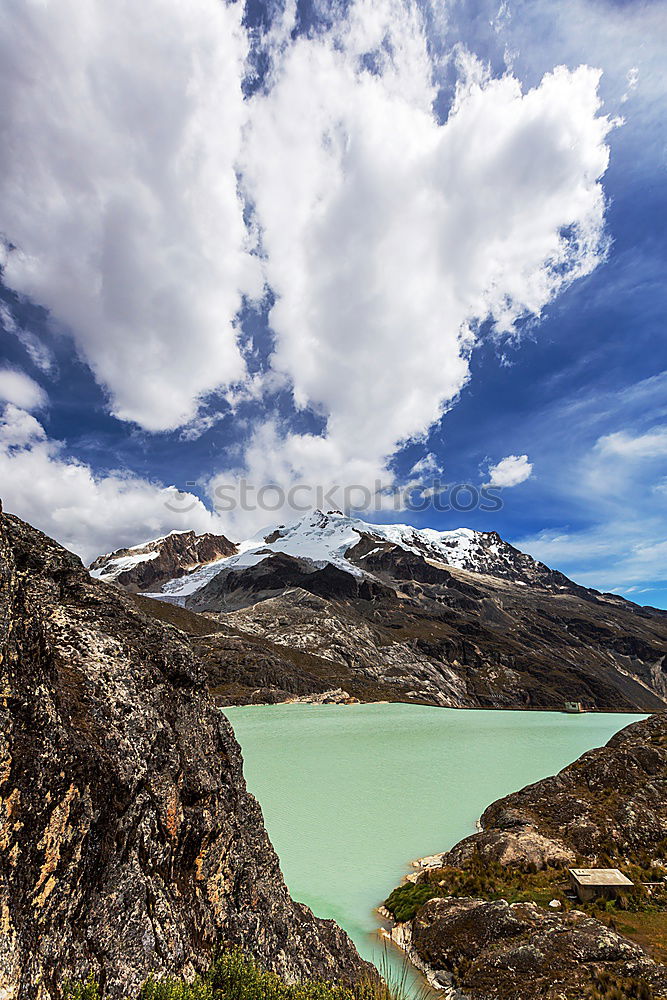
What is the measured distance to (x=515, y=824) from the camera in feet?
66.6

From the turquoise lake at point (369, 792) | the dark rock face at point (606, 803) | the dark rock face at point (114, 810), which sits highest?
the dark rock face at point (114, 810)

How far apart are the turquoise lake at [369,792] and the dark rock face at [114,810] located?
7102 millimetres

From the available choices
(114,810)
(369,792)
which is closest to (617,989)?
(114,810)

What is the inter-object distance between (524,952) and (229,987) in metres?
7.40

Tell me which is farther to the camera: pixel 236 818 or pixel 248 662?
pixel 248 662

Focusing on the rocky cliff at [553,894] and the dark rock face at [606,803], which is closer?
the rocky cliff at [553,894]

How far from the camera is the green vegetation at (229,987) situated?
19.7 ft

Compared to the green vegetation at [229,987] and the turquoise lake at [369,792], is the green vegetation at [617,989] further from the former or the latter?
the turquoise lake at [369,792]

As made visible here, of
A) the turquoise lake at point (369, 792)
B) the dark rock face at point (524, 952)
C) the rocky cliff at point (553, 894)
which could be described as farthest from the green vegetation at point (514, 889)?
the dark rock face at point (524, 952)

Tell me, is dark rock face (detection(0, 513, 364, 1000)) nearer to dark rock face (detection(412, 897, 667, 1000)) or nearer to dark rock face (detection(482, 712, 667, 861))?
dark rock face (detection(412, 897, 667, 1000))

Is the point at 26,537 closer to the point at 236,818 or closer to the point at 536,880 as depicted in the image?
the point at 236,818

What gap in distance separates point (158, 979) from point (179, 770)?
2691 millimetres

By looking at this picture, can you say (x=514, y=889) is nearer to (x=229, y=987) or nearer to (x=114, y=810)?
(x=229, y=987)

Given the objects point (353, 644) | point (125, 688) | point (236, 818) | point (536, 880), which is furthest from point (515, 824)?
point (353, 644)
